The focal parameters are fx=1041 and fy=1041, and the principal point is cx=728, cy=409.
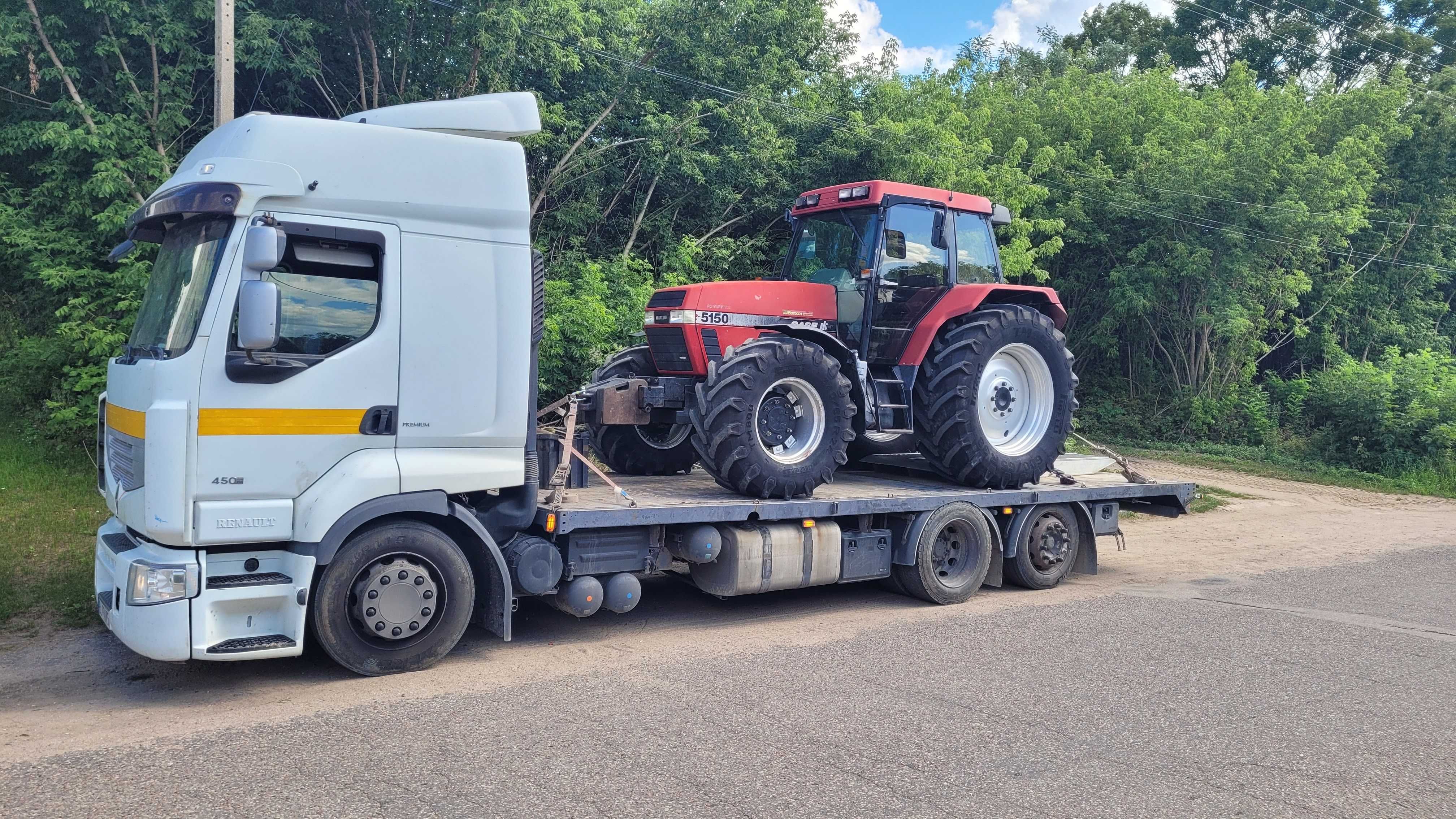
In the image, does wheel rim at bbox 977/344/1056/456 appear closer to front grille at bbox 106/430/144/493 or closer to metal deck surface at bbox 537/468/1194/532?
metal deck surface at bbox 537/468/1194/532

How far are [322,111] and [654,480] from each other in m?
9.68

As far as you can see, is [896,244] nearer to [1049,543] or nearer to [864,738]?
[1049,543]

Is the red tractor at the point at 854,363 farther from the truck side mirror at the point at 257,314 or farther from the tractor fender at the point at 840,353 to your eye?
the truck side mirror at the point at 257,314

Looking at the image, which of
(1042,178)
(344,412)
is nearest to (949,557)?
(344,412)

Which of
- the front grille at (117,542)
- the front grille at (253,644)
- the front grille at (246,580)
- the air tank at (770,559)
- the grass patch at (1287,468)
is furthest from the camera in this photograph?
the grass patch at (1287,468)

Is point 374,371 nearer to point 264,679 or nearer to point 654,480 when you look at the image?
point 264,679

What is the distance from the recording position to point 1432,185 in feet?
85.3

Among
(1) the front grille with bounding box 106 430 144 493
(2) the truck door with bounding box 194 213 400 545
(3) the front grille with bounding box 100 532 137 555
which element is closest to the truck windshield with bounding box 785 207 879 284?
(2) the truck door with bounding box 194 213 400 545

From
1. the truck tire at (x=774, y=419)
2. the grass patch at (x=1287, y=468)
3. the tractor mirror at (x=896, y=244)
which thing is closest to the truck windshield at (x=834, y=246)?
the tractor mirror at (x=896, y=244)

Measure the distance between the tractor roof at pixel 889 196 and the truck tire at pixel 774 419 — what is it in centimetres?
164

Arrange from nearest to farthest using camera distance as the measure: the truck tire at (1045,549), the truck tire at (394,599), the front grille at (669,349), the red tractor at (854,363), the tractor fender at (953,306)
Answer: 1. the truck tire at (394,599)
2. the red tractor at (854,363)
3. the front grille at (669,349)
4. the tractor fender at (953,306)
5. the truck tire at (1045,549)

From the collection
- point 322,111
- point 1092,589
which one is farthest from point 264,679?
point 322,111

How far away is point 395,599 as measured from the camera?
5965mm

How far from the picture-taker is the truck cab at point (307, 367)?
5.45 metres
